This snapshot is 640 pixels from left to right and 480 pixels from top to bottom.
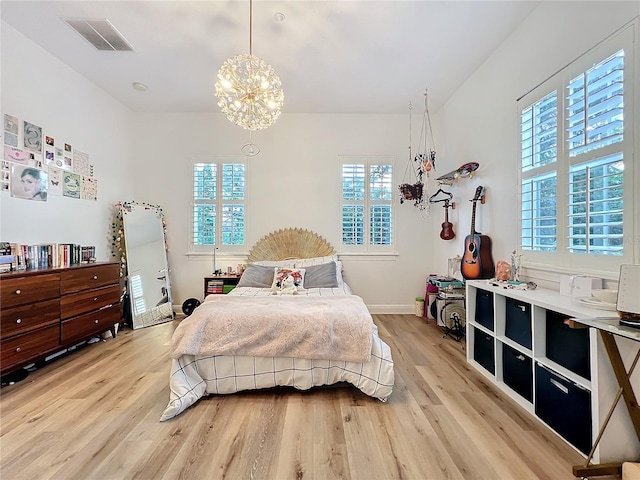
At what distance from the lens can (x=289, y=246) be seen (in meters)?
4.38

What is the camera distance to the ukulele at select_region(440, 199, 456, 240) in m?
3.88

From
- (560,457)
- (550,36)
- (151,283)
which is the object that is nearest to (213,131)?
(151,283)

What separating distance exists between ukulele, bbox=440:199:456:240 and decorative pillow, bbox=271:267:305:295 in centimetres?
203

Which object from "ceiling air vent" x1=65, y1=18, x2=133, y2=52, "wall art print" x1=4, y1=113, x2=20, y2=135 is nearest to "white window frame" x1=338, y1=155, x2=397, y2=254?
"ceiling air vent" x1=65, y1=18, x2=133, y2=52

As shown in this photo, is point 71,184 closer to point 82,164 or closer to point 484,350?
point 82,164

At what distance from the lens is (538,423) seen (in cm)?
181

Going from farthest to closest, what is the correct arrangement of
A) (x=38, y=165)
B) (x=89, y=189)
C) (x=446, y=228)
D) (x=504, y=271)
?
(x=446, y=228)
(x=89, y=189)
(x=38, y=165)
(x=504, y=271)

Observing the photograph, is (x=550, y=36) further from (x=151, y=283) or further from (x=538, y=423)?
(x=151, y=283)

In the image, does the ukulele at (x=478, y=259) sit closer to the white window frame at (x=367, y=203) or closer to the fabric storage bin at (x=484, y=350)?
the fabric storage bin at (x=484, y=350)

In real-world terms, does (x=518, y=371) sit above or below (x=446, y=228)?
below

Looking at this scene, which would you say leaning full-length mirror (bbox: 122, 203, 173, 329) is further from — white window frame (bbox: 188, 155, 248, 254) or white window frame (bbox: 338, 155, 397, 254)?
white window frame (bbox: 338, 155, 397, 254)

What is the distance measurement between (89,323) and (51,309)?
490 millimetres

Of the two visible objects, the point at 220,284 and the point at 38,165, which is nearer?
the point at 38,165

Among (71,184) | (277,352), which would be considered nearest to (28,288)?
(71,184)
